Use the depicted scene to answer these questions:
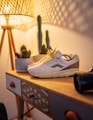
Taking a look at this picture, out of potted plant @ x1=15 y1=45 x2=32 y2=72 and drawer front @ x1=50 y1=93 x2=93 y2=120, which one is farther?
potted plant @ x1=15 y1=45 x2=32 y2=72

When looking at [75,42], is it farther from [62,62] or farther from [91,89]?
[91,89]

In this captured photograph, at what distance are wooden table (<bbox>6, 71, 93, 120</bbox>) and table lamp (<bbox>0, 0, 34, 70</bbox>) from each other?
2.14 feet

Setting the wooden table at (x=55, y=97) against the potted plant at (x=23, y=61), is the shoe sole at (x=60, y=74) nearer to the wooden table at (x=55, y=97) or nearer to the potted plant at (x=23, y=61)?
the wooden table at (x=55, y=97)

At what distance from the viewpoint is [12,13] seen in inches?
57.9

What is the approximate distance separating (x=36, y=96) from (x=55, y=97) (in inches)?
7.0

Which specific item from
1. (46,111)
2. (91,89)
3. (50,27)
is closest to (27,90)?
(46,111)

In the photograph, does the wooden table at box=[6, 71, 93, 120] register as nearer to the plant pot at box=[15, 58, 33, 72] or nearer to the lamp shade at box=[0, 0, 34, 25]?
the plant pot at box=[15, 58, 33, 72]

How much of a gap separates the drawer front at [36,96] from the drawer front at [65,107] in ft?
0.17

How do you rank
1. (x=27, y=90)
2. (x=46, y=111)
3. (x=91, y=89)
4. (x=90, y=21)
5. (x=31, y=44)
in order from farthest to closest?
1. (x=31, y=44)
2. (x=90, y=21)
3. (x=27, y=90)
4. (x=46, y=111)
5. (x=91, y=89)

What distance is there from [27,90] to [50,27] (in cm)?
71

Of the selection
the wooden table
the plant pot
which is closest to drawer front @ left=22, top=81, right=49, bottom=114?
the wooden table

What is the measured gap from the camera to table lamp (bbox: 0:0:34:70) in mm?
1462

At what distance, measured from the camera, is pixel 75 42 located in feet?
4.03

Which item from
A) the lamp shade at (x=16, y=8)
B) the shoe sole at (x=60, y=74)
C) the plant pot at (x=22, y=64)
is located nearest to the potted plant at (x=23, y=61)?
the plant pot at (x=22, y=64)
